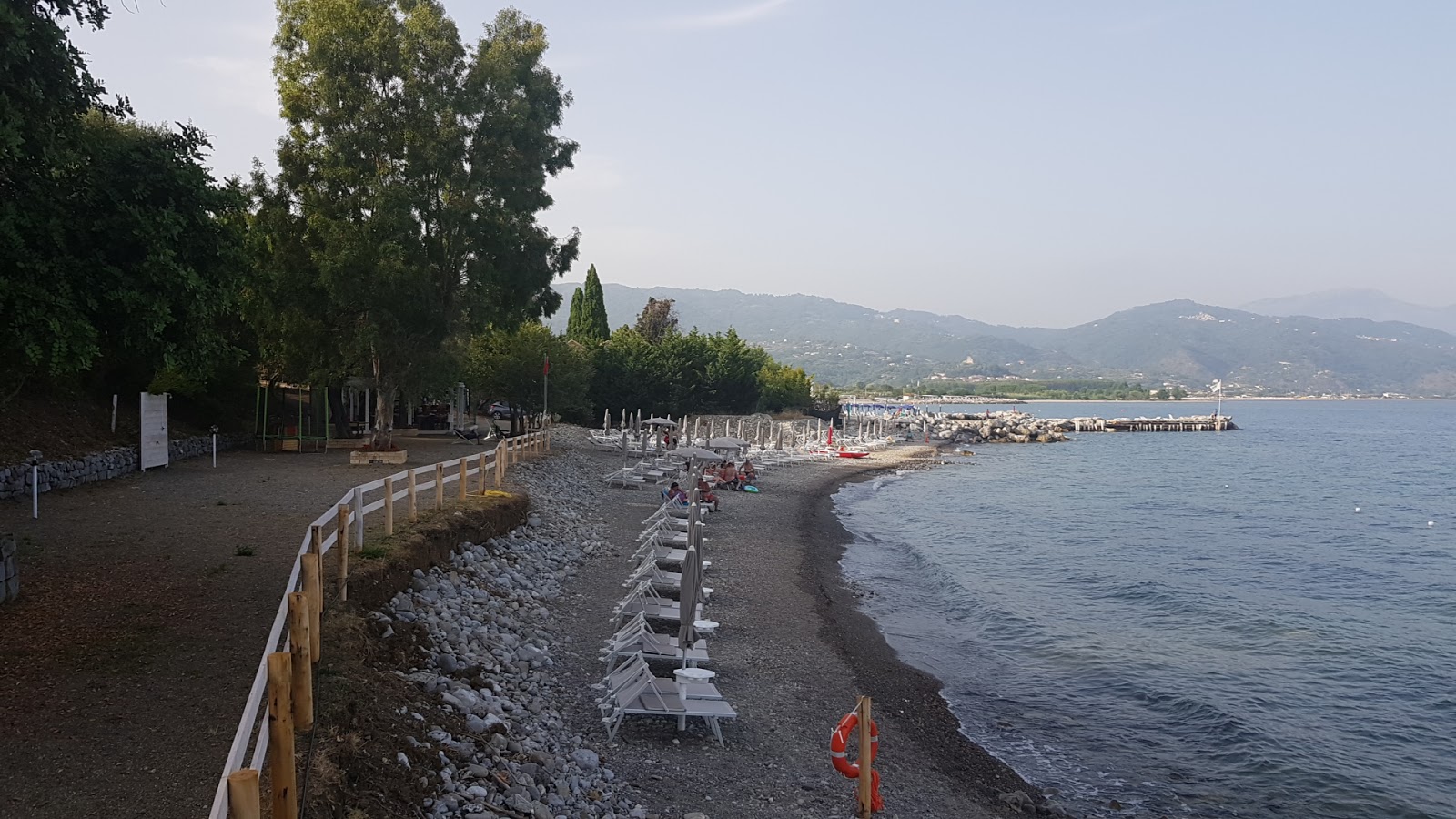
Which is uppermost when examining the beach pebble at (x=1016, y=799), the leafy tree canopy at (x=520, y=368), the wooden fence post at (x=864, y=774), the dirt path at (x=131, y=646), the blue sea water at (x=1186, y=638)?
the leafy tree canopy at (x=520, y=368)

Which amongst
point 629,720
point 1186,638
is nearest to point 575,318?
point 1186,638

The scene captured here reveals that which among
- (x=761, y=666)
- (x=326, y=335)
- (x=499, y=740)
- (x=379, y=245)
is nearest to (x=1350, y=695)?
(x=761, y=666)

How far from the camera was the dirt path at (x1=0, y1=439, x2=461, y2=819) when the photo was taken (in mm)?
5883

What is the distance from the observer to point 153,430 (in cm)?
2080

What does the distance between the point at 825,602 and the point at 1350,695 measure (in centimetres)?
854

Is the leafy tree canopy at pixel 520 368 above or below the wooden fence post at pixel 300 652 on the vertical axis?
above

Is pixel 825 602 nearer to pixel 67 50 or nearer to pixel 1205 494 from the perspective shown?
pixel 67 50

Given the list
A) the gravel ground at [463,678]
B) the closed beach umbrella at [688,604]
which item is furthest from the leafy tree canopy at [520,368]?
the closed beach umbrella at [688,604]

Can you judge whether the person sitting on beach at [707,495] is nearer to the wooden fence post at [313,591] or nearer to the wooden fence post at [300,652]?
the wooden fence post at [313,591]

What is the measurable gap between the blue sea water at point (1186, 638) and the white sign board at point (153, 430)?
612 inches

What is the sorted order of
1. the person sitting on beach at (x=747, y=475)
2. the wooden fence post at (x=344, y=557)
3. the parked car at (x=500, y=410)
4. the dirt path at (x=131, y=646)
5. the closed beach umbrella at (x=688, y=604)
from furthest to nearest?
the parked car at (x=500, y=410), the person sitting on beach at (x=747, y=475), the closed beach umbrella at (x=688, y=604), the wooden fence post at (x=344, y=557), the dirt path at (x=131, y=646)

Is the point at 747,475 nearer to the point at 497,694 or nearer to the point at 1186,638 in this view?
the point at 1186,638

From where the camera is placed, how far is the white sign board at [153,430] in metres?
20.3

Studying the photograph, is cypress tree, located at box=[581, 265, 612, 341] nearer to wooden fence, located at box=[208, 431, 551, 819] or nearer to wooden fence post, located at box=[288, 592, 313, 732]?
wooden fence, located at box=[208, 431, 551, 819]
